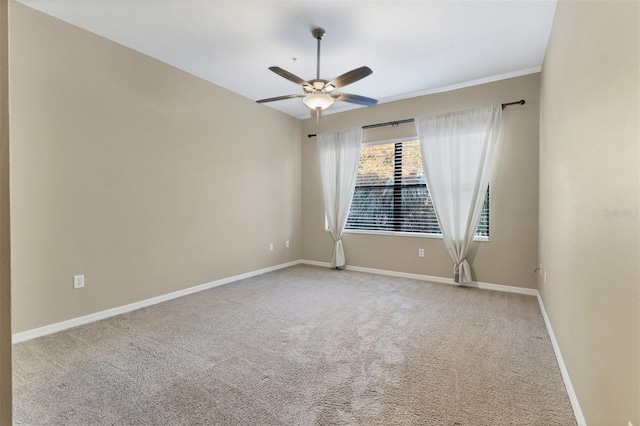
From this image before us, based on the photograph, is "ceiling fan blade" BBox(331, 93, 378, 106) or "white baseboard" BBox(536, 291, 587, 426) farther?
"ceiling fan blade" BBox(331, 93, 378, 106)

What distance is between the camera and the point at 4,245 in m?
0.64

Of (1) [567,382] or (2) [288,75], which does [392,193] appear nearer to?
(2) [288,75]

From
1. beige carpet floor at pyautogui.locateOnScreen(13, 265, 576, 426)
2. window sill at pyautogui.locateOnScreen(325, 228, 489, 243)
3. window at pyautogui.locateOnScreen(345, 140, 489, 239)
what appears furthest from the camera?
window at pyautogui.locateOnScreen(345, 140, 489, 239)

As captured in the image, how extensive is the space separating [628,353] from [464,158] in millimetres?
3493

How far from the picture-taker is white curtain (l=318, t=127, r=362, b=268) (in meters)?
5.11

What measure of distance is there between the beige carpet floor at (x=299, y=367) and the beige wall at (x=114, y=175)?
46cm

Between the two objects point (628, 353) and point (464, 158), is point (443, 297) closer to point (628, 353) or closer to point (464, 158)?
point (464, 158)

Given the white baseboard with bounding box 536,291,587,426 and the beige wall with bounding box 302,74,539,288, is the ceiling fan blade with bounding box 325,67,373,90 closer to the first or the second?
the beige wall with bounding box 302,74,539,288

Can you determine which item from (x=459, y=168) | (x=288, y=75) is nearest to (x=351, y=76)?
(x=288, y=75)

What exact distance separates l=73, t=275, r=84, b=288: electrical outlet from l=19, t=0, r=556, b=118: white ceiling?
7.82 feet

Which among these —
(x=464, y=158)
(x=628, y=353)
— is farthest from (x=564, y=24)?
(x=628, y=353)

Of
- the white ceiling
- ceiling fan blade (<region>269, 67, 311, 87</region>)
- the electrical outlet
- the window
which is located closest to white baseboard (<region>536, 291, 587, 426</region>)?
the window

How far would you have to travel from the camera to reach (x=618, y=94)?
3.83 ft

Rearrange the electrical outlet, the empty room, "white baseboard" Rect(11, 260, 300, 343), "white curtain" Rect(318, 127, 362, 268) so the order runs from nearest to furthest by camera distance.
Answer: the empty room → "white baseboard" Rect(11, 260, 300, 343) → the electrical outlet → "white curtain" Rect(318, 127, 362, 268)
